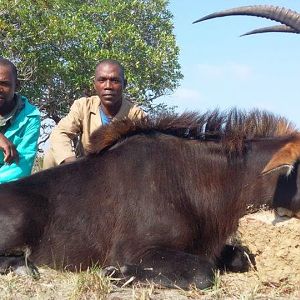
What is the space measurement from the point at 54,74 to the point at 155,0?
689 cm

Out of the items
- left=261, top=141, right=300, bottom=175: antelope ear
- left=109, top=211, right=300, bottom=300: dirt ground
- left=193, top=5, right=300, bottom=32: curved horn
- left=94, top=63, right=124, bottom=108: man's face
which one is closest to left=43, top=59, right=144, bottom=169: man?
left=94, top=63, right=124, bottom=108: man's face

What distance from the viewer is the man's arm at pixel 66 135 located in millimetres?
6477

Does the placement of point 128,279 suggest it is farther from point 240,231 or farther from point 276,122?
point 276,122

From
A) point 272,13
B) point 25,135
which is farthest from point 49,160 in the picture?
point 272,13

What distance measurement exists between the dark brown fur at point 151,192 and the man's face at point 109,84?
1760mm

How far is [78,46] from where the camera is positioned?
18641 millimetres

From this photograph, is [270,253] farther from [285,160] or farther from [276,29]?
[276,29]

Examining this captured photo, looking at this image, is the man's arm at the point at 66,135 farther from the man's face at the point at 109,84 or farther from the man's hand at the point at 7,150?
the man's hand at the point at 7,150

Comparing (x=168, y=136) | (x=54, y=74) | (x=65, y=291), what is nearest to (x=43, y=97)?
(x=54, y=74)

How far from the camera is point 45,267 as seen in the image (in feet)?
15.4

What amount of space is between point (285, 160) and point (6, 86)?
2.95 meters

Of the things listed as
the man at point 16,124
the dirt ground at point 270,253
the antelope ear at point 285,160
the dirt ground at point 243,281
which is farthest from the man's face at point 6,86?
the antelope ear at point 285,160

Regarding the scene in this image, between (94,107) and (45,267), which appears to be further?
(94,107)

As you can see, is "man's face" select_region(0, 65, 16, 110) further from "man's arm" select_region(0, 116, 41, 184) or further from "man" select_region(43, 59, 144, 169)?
"man" select_region(43, 59, 144, 169)
